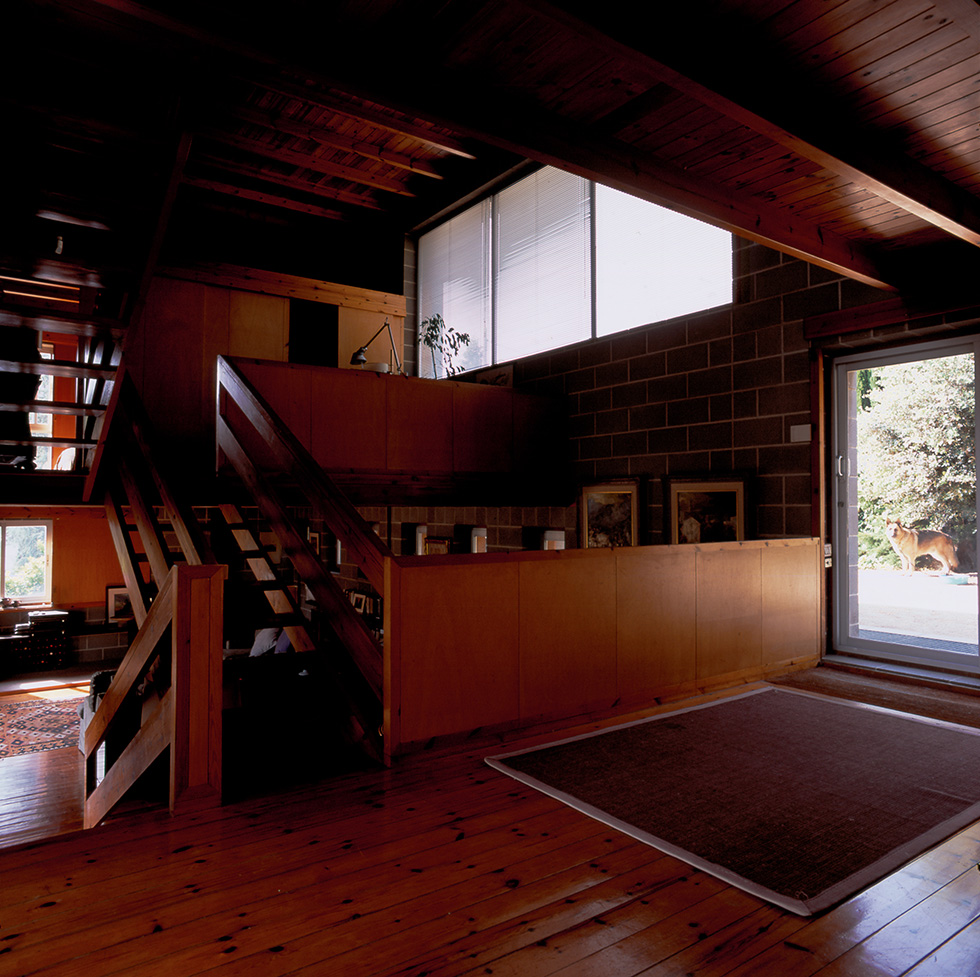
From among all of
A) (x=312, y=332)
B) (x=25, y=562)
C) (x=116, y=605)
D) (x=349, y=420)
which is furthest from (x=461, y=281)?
(x=25, y=562)

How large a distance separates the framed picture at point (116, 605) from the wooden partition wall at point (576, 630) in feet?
33.5

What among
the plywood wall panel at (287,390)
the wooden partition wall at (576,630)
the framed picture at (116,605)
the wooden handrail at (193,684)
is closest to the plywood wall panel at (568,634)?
the wooden partition wall at (576,630)

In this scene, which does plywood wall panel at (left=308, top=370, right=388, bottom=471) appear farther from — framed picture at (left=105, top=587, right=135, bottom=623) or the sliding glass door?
framed picture at (left=105, top=587, right=135, bottom=623)

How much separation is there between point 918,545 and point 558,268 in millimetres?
4578

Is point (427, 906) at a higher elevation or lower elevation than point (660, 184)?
lower

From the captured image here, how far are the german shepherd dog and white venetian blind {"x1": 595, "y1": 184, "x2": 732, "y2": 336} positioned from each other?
228cm

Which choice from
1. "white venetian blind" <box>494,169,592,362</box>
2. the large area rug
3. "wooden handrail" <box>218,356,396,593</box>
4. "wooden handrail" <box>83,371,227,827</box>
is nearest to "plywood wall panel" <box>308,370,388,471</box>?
"wooden handrail" <box>218,356,396,593</box>

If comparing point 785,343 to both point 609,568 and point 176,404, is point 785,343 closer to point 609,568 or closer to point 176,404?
point 609,568

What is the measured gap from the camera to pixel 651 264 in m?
6.57

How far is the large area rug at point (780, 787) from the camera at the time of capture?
2229mm

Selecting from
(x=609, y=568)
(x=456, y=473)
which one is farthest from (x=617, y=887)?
(x=456, y=473)

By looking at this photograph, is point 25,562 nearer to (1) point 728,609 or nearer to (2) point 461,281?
(2) point 461,281

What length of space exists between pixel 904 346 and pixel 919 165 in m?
1.97

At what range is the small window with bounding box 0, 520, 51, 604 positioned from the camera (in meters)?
11.0
